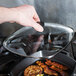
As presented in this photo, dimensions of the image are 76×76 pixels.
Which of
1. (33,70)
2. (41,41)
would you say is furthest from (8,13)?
(33,70)

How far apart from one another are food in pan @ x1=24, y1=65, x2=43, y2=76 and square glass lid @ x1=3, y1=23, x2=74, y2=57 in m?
0.16

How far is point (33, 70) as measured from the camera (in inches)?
29.6

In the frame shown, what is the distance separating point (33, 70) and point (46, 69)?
73 mm

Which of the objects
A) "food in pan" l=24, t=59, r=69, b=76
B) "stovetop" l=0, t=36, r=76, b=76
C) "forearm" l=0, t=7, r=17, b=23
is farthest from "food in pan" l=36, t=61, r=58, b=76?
"forearm" l=0, t=7, r=17, b=23

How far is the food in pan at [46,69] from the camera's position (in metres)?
0.73

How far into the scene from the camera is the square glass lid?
24.7 inches

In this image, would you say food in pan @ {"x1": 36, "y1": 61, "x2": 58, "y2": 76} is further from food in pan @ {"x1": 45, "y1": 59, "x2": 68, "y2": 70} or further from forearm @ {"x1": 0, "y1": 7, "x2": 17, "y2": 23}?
forearm @ {"x1": 0, "y1": 7, "x2": 17, "y2": 23}

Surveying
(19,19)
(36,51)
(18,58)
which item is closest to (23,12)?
(19,19)

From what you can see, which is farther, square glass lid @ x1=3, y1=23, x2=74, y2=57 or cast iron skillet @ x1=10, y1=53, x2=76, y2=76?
cast iron skillet @ x1=10, y1=53, x2=76, y2=76

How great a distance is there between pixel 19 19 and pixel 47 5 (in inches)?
11.6

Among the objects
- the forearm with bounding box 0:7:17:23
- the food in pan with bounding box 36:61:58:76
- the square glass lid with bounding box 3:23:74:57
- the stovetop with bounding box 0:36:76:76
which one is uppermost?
the forearm with bounding box 0:7:17:23

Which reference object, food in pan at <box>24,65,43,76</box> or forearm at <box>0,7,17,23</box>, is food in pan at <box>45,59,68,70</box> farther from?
forearm at <box>0,7,17,23</box>

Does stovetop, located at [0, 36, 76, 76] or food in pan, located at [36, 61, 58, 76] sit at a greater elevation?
stovetop, located at [0, 36, 76, 76]

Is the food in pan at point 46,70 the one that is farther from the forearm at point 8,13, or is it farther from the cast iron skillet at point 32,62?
the forearm at point 8,13
